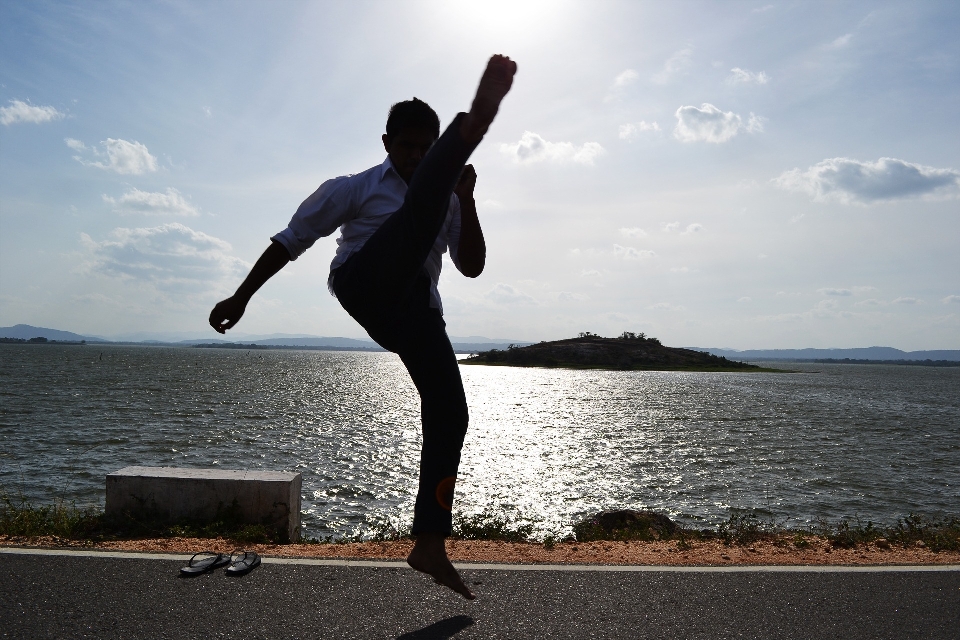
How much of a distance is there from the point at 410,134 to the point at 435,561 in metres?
1.91

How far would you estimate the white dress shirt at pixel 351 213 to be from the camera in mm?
2893

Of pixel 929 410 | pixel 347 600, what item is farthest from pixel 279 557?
pixel 929 410

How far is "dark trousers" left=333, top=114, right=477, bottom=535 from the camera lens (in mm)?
2529

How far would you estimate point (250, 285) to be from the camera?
298 cm

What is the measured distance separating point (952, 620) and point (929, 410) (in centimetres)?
6266

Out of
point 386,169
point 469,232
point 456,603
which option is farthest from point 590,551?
point 386,169

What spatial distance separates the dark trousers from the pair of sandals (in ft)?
4.50

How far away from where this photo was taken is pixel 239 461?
2170 cm

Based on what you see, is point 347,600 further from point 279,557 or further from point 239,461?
point 239,461

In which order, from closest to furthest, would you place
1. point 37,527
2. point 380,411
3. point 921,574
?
point 921,574 → point 37,527 → point 380,411

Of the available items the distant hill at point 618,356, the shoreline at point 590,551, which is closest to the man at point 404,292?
the shoreline at point 590,551

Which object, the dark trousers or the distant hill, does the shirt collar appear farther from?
the distant hill

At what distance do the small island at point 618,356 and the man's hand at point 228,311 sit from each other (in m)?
138

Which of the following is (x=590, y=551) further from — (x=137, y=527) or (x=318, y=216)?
(x=137, y=527)
